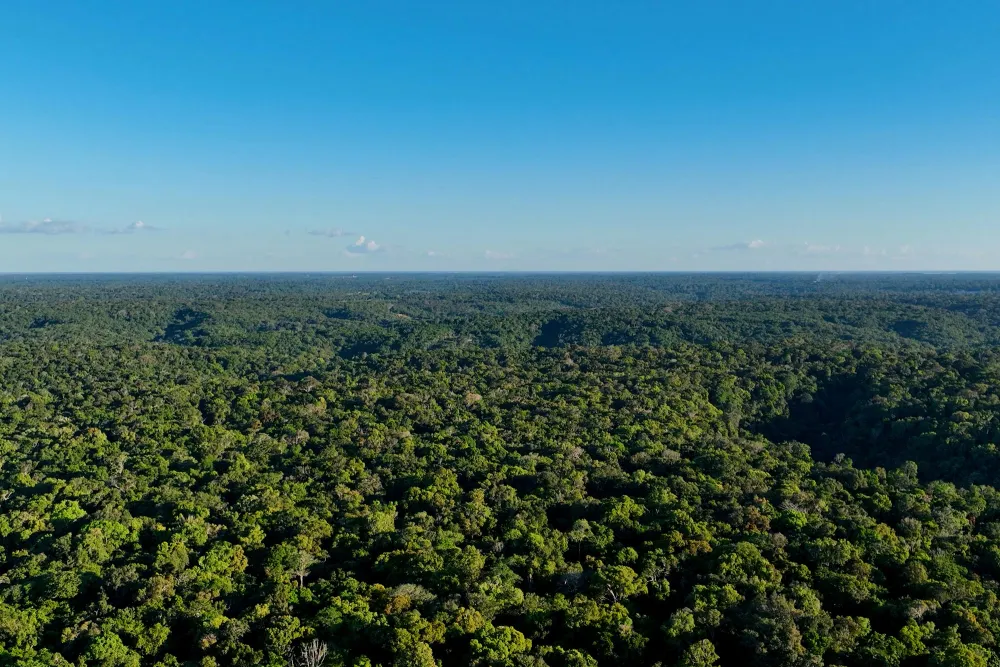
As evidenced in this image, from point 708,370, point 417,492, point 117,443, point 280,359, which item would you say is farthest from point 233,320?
point 417,492

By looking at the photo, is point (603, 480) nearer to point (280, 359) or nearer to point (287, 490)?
point (287, 490)

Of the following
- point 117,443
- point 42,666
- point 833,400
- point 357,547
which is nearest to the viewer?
point 42,666

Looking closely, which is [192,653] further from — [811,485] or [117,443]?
[811,485]

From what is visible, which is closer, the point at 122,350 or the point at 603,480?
the point at 603,480

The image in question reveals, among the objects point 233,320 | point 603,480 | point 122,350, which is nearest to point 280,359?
point 122,350

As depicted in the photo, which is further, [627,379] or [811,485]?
[627,379]

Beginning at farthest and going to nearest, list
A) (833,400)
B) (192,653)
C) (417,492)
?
(833,400) < (417,492) < (192,653)
